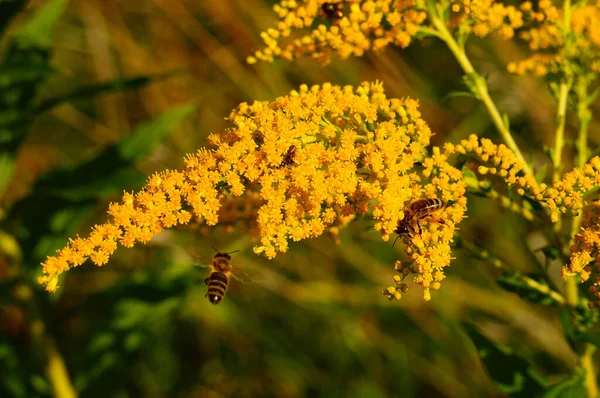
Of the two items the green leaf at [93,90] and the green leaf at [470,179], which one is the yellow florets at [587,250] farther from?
the green leaf at [93,90]

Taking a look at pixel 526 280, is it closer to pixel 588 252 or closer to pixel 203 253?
pixel 588 252

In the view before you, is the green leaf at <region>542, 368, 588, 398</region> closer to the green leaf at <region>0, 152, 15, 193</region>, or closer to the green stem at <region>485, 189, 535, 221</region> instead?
the green stem at <region>485, 189, 535, 221</region>

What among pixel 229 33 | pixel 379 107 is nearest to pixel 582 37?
pixel 379 107

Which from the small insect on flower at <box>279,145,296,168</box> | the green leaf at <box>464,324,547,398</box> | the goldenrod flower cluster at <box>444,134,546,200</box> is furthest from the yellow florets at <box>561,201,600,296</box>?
the small insect on flower at <box>279,145,296,168</box>

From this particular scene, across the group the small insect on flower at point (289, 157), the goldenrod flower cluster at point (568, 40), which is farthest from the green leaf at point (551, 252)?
the small insect on flower at point (289, 157)

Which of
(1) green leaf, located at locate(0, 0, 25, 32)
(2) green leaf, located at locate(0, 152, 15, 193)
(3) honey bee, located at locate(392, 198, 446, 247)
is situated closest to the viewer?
(3) honey bee, located at locate(392, 198, 446, 247)

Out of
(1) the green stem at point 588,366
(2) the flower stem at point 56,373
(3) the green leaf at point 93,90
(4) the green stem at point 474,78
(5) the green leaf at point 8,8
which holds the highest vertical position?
(4) the green stem at point 474,78

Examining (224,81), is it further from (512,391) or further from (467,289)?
(512,391)

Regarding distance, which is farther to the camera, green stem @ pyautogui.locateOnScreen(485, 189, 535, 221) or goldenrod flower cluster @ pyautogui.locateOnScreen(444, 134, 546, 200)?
green stem @ pyautogui.locateOnScreen(485, 189, 535, 221)
